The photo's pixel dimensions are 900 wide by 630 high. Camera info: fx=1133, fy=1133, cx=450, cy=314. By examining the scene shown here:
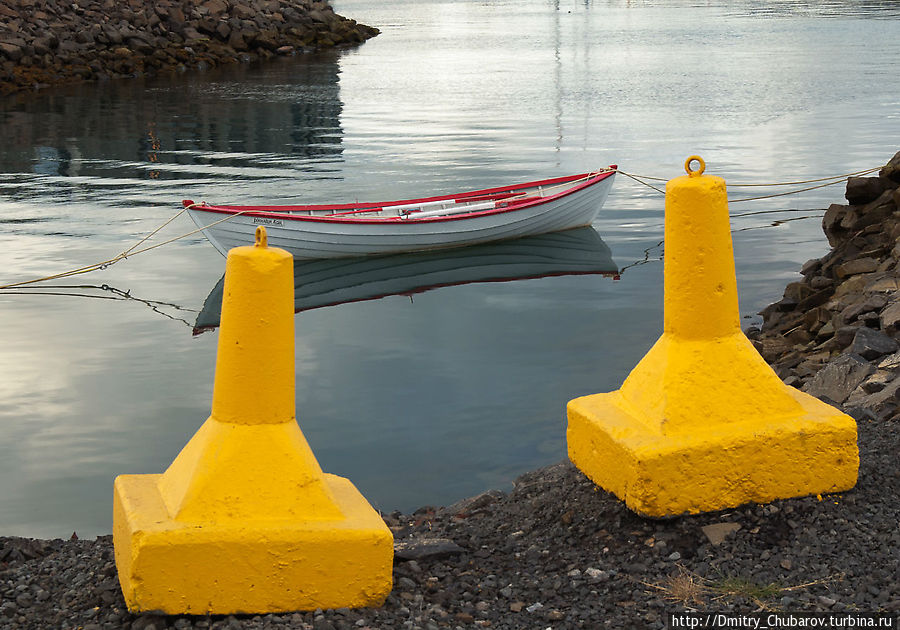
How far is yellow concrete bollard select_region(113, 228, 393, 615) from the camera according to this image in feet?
15.4

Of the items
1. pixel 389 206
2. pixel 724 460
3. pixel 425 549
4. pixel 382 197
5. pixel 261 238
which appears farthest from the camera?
pixel 382 197

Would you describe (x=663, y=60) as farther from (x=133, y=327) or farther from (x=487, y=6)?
(x=487, y=6)

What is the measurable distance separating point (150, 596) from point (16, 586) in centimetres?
98

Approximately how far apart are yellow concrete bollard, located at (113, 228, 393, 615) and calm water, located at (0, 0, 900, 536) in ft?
14.6

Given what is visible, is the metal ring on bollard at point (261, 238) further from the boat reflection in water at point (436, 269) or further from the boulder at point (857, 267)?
the boat reflection in water at point (436, 269)

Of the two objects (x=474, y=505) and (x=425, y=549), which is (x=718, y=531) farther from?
(x=474, y=505)

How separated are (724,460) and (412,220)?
1211cm

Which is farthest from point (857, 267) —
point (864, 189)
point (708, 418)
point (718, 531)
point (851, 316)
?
point (718, 531)

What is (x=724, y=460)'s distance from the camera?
548 cm

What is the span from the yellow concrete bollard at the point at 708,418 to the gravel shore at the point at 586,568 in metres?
0.14

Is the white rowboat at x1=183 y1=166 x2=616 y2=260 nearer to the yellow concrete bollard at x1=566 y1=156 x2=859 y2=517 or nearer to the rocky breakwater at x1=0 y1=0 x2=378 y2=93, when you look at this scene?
the yellow concrete bollard at x1=566 y1=156 x2=859 y2=517

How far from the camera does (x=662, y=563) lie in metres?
5.27

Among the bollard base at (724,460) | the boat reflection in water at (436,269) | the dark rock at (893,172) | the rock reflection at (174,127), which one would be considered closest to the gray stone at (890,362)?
the bollard base at (724,460)

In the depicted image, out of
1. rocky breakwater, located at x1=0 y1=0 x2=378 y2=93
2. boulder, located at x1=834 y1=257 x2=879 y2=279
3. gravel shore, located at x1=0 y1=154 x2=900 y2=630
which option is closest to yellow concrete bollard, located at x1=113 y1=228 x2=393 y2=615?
gravel shore, located at x1=0 y1=154 x2=900 y2=630
